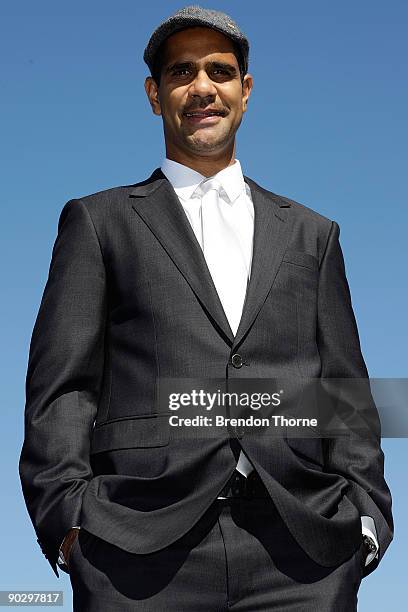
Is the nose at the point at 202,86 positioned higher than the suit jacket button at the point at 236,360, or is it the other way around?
the nose at the point at 202,86

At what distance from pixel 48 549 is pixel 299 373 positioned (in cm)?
140

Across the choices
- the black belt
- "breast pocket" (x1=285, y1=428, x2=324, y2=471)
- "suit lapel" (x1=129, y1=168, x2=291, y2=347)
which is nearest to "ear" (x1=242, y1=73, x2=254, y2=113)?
"suit lapel" (x1=129, y1=168, x2=291, y2=347)

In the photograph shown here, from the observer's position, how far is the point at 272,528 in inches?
184

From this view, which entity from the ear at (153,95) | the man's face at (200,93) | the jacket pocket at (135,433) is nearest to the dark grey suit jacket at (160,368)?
the jacket pocket at (135,433)

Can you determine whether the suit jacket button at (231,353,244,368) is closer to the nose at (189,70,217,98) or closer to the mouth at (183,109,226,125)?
the mouth at (183,109,226,125)

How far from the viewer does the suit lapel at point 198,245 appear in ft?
16.2

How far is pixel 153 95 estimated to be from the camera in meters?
5.75

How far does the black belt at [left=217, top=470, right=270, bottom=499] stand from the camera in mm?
4645

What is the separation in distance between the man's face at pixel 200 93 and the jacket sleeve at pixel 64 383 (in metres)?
0.65

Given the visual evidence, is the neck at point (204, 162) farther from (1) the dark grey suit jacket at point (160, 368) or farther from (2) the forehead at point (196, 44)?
(2) the forehead at point (196, 44)

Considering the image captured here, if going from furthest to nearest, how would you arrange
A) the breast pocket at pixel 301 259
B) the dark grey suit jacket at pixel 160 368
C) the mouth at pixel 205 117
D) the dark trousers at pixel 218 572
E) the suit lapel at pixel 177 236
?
1. the mouth at pixel 205 117
2. the breast pocket at pixel 301 259
3. the suit lapel at pixel 177 236
4. the dark grey suit jacket at pixel 160 368
5. the dark trousers at pixel 218 572

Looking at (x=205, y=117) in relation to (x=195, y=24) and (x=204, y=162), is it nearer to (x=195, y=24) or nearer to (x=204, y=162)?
(x=204, y=162)

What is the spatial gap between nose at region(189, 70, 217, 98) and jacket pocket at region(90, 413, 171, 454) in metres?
1.69

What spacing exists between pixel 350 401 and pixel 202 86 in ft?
5.72
